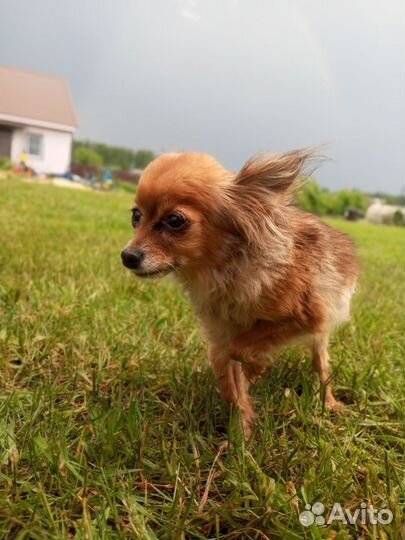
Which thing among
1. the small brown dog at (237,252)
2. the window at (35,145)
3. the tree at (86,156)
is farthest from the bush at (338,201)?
the small brown dog at (237,252)

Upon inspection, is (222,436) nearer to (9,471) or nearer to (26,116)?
(9,471)

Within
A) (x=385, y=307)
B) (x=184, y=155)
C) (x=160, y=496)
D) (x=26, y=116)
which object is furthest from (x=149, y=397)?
(x=26, y=116)

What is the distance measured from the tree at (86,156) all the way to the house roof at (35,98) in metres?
5.71

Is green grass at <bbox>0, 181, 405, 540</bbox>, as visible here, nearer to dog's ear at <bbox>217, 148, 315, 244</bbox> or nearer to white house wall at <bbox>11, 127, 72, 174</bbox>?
dog's ear at <bbox>217, 148, 315, 244</bbox>

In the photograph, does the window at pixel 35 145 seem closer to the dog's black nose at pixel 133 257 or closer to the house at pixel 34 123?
the house at pixel 34 123

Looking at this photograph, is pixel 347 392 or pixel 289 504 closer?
pixel 289 504

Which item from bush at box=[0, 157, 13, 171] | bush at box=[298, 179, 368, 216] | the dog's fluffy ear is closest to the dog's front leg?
the dog's fluffy ear

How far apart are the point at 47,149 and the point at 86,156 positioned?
286 inches

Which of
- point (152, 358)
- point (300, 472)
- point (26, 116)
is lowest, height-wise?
point (26, 116)

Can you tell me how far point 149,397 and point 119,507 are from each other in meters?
0.57

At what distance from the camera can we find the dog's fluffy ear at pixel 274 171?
1552 millimetres

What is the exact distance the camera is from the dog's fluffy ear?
1.55 meters

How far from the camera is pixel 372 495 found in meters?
1.26

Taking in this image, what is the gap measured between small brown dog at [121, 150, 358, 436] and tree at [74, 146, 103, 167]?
28.8 meters
